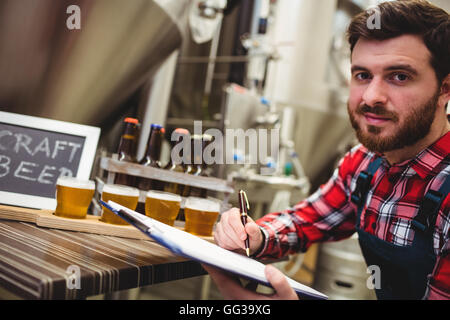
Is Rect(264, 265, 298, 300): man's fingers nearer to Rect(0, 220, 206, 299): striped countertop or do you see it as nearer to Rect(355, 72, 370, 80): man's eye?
Rect(0, 220, 206, 299): striped countertop

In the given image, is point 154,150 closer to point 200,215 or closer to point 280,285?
point 200,215

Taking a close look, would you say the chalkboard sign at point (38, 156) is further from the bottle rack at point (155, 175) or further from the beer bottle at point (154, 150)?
the beer bottle at point (154, 150)

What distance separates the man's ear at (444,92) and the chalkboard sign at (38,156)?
1168mm

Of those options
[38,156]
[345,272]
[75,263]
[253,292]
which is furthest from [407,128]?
[345,272]

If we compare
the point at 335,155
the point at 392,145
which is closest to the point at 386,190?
the point at 392,145

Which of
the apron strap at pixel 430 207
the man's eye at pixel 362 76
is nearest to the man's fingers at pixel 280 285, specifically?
the apron strap at pixel 430 207

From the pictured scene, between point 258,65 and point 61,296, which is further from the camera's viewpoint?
point 258,65

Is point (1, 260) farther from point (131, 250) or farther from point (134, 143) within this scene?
point (134, 143)

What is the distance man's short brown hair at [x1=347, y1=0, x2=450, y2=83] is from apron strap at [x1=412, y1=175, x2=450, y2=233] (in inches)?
15.3

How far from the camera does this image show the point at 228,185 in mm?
1295

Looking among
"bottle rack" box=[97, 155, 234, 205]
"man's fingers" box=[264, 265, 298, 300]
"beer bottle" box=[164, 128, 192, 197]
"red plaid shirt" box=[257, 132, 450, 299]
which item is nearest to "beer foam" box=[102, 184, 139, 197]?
"bottle rack" box=[97, 155, 234, 205]

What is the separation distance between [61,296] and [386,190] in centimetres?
102
